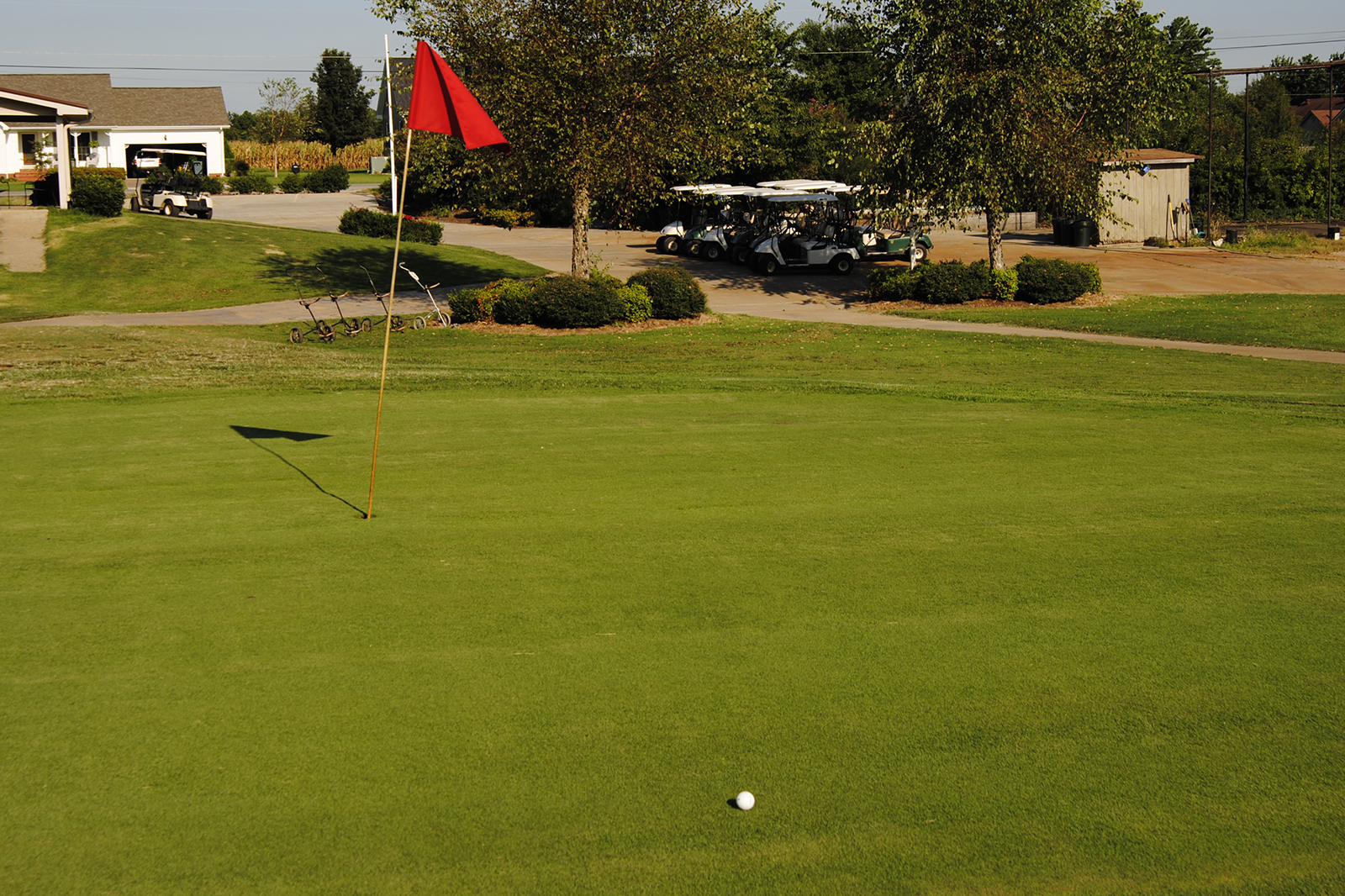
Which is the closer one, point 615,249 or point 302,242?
point 302,242

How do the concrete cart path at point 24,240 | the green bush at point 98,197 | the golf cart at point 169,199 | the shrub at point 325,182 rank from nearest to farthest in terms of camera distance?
1. the concrete cart path at point 24,240
2. the green bush at point 98,197
3. the golf cart at point 169,199
4. the shrub at point 325,182

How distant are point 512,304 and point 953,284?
37.6 feet

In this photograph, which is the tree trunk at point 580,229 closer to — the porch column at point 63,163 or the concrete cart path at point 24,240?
the concrete cart path at point 24,240

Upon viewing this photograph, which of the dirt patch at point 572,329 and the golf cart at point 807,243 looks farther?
the golf cart at point 807,243

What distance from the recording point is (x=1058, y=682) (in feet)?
17.0

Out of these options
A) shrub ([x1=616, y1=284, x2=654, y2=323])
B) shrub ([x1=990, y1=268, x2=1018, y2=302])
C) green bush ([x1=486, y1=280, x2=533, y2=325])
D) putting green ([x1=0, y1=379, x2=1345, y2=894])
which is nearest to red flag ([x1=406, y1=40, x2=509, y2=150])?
putting green ([x1=0, y1=379, x2=1345, y2=894])

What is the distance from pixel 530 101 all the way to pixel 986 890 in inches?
819

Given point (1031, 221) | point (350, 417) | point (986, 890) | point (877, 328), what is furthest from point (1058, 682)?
point (1031, 221)

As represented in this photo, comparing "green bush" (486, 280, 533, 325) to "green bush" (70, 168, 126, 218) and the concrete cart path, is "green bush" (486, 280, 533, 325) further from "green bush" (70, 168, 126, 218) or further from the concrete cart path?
"green bush" (70, 168, 126, 218)

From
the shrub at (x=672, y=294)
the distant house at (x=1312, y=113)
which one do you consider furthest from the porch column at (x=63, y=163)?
the distant house at (x=1312, y=113)

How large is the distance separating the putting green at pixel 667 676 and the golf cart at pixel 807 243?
26402 mm

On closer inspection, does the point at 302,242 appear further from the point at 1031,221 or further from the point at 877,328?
the point at 1031,221

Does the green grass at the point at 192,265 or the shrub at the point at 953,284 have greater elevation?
the green grass at the point at 192,265

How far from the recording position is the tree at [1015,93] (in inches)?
1023
